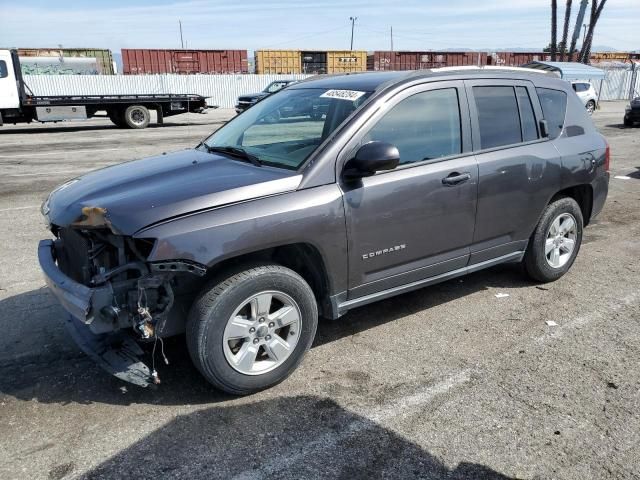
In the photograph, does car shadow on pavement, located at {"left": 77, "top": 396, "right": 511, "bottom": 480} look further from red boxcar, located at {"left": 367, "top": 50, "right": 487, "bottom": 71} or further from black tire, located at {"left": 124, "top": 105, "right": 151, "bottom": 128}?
red boxcar, located at {"left": 367, "top": 50, "right": 487, "bottom": 71}

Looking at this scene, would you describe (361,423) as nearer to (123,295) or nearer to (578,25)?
(123,295)

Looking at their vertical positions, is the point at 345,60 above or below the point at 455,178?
above

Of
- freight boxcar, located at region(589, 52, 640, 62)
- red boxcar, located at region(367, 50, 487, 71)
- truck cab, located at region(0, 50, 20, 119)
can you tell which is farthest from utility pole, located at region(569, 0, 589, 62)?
truck cab, located at region(0, 50, 20, 119)

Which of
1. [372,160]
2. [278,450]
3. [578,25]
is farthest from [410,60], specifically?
[278,450]

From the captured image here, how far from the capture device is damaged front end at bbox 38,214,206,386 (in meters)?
2.92

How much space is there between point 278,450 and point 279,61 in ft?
158

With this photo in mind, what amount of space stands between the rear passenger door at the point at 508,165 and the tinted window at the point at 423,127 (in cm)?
20

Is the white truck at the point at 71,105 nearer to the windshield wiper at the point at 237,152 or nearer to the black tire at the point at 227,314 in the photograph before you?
the windshield wiper at the point at 237,152

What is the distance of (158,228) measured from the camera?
9.51ft

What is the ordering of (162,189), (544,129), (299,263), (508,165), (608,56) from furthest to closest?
(608,56), (544,129), (508,165), (299,263), (162,189)

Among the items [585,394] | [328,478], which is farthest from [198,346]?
[585,394]

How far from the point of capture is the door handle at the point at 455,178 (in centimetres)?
392

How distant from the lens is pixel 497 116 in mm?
4387

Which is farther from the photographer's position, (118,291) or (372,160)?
(372,160)
